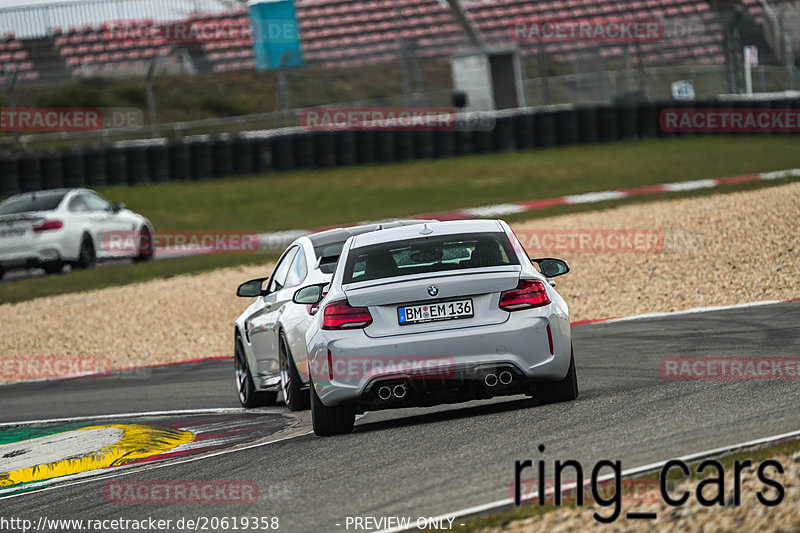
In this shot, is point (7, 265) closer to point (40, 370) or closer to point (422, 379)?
point (40, 370)

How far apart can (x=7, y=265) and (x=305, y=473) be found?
1480cm

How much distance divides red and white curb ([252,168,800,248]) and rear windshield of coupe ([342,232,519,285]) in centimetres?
1313

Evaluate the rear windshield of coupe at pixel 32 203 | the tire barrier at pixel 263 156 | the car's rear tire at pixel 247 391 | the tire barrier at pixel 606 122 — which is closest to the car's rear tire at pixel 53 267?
the rear windshield of coupe at pixel 32 203

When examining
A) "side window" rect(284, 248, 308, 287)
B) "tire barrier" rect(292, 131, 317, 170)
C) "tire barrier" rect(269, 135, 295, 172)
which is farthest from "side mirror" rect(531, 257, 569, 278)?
"tire barrier" rect(269, 135, 295, 172)

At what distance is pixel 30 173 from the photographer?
26.6 meters

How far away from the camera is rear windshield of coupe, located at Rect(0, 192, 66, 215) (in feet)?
67.6

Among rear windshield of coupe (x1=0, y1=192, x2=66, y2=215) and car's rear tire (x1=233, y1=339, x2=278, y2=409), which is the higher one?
rear windshield of coupe (x1=0, y1=192, x2=66, y2=215)

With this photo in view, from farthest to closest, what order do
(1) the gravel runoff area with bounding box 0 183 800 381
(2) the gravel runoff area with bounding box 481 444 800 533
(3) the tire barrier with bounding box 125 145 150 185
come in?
(3) the tire barrier with bounding box 125 145 150 185 → (1) the gravel runoff area with bounding box 0 183 800 381 → (2) the gravel runoff area with bounding box 481 444 800 533

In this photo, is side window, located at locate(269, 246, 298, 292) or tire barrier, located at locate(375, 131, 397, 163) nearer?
side window, located at locate(269, 246, 298, 292)

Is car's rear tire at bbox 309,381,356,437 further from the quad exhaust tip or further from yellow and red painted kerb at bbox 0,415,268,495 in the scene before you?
yellow and red painted kerb at bbox 0,415,268,495

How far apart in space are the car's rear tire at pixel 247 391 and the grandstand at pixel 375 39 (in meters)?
19.1

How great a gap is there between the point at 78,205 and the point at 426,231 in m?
13.8

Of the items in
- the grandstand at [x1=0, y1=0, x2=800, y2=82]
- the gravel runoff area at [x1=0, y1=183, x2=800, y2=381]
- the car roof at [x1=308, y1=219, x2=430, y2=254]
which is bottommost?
the gravel runoff area at [x1=0, y1=183, x2=800, y2=381]

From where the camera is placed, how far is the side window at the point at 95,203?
21203 mm
